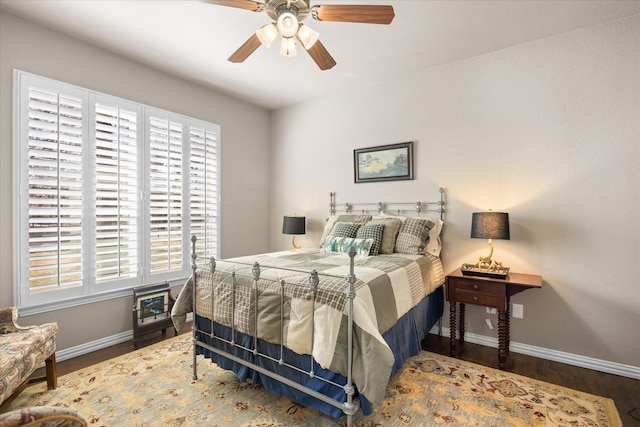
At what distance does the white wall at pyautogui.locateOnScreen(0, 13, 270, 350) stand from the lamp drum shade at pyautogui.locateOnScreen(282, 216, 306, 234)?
2.32 ft

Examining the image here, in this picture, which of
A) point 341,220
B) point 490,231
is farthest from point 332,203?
point 490,231

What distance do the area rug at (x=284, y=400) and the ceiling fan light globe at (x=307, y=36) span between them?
2.48m

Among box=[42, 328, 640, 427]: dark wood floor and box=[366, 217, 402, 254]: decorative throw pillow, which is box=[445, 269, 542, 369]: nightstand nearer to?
box=[42, 328, 640, 427]: dark wood floor

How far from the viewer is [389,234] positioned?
10.5 feet

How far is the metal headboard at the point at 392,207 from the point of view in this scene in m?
3.42

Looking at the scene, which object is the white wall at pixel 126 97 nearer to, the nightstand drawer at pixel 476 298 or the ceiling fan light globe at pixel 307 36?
the ceiling fan light globe at pixel 307 36

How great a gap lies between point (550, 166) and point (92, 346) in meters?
4.67

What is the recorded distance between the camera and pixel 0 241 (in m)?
2.45

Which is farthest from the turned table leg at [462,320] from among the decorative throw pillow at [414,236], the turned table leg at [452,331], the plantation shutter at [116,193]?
the plantation shutter at [116,193]

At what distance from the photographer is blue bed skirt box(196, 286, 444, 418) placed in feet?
6.03

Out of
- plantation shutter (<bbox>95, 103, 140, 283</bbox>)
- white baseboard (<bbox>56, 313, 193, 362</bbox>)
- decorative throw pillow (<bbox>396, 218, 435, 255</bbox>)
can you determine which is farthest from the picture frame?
white baseboard (<bbox>56, 313, 193, 362</bbox>)

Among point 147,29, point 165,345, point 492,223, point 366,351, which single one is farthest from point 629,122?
point 165,345

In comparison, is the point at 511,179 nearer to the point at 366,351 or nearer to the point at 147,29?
the point at 366,351

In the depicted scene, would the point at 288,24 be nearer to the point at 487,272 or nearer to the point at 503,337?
the point at 487,272
